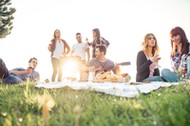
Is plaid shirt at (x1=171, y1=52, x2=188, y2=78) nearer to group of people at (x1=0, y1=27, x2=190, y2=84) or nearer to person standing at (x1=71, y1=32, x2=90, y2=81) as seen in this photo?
group of people at (x1=0, y1=27, x2=190, y2=84)

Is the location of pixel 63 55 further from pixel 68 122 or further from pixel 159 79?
pixel 68 122

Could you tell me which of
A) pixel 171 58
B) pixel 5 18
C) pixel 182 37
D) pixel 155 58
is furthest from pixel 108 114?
pixel 5 18

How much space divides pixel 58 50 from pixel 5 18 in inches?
611

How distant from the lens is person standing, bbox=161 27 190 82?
677 centimetres

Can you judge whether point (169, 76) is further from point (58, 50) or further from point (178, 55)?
point (58, 50)

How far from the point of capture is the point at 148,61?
6.98m

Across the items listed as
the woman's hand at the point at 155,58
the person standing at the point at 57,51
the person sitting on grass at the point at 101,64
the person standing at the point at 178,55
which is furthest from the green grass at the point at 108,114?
the person standing at the point at 57,51

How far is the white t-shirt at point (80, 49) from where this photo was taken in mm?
9977

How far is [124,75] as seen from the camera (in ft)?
25.2

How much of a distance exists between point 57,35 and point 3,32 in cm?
1494

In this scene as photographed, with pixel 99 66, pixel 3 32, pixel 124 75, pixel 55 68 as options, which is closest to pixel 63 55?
pixel 55 68

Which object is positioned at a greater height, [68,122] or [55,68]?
[55,68]

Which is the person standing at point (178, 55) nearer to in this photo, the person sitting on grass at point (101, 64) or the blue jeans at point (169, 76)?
the blue jeans at point (169, 76)

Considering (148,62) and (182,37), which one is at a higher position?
(182,37)
